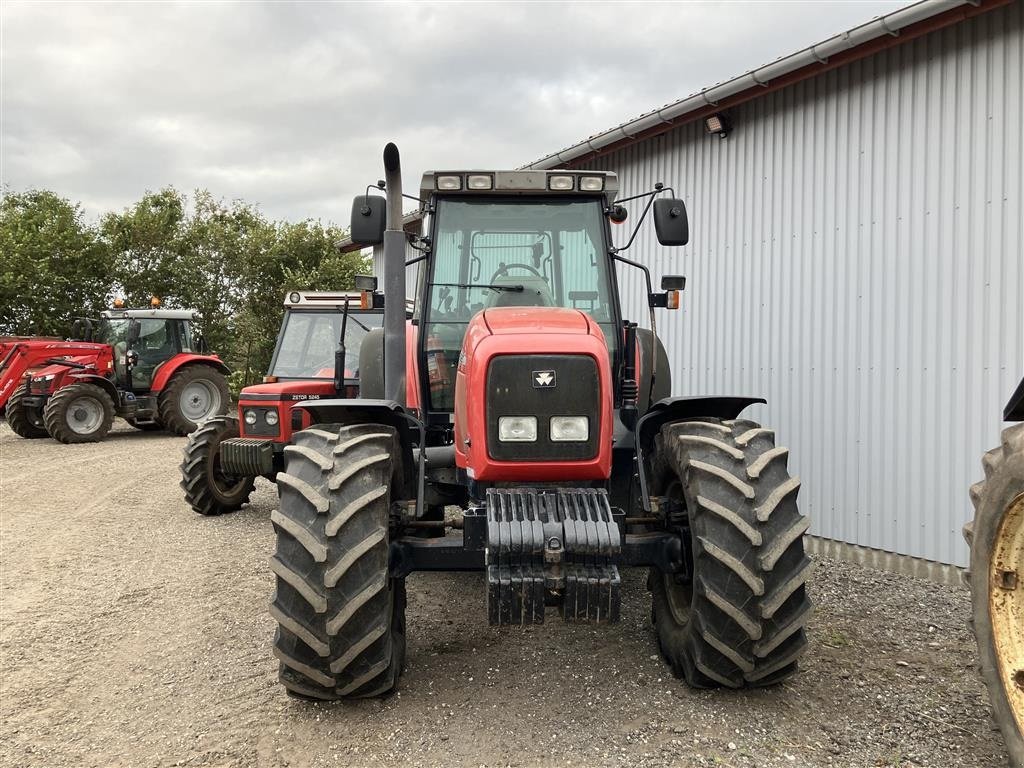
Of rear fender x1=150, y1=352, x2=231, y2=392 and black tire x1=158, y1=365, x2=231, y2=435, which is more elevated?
rear fender x1=150, y1=352, x2=231, y2=392

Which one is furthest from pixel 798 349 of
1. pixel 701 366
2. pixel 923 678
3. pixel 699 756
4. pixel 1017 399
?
pixel 699 756

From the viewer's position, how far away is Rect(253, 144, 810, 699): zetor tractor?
→ 3314 millimetres

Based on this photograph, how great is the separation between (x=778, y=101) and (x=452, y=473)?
14.8 ft

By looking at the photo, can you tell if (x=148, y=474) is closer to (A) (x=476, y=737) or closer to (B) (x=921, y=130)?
(A) (x=476, y=737)

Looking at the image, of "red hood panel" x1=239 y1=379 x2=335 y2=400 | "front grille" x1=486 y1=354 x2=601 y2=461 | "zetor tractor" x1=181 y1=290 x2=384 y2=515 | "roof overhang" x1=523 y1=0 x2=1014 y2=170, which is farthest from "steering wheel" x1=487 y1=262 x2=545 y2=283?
"red hood panel" x1=239 y1=379 x2=335 y2=400

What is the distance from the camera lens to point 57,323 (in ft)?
77.7

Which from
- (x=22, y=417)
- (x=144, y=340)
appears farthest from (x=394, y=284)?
(x=22, y=417)

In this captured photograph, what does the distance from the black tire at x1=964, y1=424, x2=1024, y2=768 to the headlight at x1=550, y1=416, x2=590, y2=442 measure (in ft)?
4.98

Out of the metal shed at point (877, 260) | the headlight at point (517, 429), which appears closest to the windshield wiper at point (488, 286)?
the headlight at point (517, 429)

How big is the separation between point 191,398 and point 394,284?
1282 cm

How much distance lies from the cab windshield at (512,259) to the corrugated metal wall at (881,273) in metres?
2.54

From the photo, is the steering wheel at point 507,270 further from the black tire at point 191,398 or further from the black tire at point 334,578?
the black tire at point 191,398

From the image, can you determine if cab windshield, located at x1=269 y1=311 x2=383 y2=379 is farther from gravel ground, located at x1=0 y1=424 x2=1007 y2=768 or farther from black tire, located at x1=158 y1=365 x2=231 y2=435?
black tire, located at x1=158 y1=365 x2=231 y2=435

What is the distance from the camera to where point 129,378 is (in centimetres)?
1520
